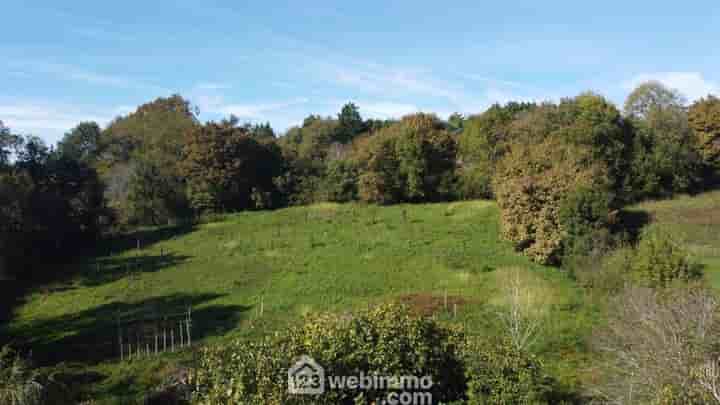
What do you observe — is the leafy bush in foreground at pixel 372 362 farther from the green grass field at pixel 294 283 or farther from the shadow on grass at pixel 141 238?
the shadow on grass at pixel 141 238

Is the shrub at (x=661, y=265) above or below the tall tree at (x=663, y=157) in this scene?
below

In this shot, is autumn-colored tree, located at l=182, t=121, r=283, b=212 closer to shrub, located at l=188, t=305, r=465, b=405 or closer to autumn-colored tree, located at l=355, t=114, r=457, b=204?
autumn-colored tree, located at l=355, t=114, r=457, b=204

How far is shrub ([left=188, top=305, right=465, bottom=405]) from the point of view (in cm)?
737

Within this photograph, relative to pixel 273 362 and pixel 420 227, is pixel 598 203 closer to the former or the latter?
pixel 420 227

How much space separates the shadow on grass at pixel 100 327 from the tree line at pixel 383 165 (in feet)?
37.6

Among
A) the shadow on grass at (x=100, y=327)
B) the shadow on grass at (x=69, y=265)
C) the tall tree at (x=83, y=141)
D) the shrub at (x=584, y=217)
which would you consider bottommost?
the shadow on grass at (x=100, y=327)

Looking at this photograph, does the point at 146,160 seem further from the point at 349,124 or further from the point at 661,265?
the point at 661,265

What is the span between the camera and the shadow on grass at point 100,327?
16.3 meters

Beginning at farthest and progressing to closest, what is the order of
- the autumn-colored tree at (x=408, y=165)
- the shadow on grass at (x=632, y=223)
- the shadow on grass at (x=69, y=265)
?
the autumn-colored tree at (x=408, y=165)
the shadow on grass at (x=632, y=223)
the shadow on grass at (x=69, y=265)

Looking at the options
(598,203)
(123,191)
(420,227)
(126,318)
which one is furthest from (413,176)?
(126,318)

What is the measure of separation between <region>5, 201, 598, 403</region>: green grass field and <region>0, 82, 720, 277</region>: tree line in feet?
15.6

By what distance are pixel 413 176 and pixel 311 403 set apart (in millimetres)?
34485

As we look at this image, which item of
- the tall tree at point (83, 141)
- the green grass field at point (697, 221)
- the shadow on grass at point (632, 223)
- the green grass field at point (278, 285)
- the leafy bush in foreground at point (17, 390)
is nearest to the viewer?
the leafy bush in foreground at point (17, 390)

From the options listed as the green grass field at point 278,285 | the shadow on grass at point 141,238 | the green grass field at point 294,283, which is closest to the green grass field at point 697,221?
the green grass field at point 294,283
